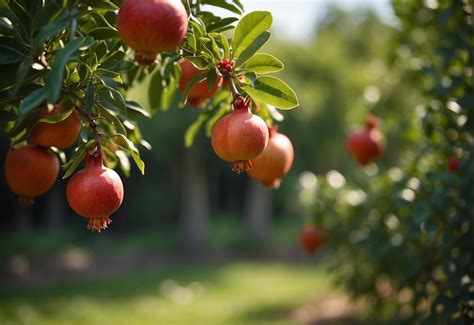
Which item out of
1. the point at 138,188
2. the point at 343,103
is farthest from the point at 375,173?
the point at 138,188

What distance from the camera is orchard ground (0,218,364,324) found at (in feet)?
16.7

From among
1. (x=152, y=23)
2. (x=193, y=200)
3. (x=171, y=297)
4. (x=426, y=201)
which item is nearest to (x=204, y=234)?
(x=193, y=200)

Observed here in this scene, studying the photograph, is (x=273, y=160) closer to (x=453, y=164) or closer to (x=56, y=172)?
(x=56, y=172)

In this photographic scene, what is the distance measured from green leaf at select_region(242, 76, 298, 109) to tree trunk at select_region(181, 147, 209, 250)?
9864 millimetres

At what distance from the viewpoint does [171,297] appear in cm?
623

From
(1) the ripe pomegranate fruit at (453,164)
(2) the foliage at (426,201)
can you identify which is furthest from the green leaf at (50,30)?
(1) the ripe pomegranate fruit at (453,164)

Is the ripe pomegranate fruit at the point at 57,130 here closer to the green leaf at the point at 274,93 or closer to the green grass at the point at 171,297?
the green leaf at the point at 274,93

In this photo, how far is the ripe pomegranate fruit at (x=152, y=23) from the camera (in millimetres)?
991

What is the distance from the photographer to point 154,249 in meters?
11.0

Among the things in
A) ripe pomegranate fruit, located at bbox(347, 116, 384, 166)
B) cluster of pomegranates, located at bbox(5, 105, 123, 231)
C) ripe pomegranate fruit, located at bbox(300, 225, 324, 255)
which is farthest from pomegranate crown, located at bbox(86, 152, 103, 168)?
ripe pomegranate fruit, located at bbox(300, 225, 324, 255)

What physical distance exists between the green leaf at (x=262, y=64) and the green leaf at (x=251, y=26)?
5 centimetres

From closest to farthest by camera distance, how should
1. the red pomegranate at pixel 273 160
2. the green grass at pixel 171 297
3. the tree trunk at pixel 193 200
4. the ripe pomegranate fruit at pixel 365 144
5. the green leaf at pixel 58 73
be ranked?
the green leaf at pixel 58 73 < the red pomegranate at pixel 273 160 < the ripe pomegranate fruit at pixel 365 144 < the green grass at pixel 171 297 < the tree trunk at pixel 193 200

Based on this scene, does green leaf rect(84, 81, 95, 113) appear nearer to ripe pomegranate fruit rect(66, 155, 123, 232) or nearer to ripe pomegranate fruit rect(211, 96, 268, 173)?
ripe pomegranate fruit rect(66, 155, 123, 232)

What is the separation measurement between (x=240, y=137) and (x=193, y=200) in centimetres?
1024
